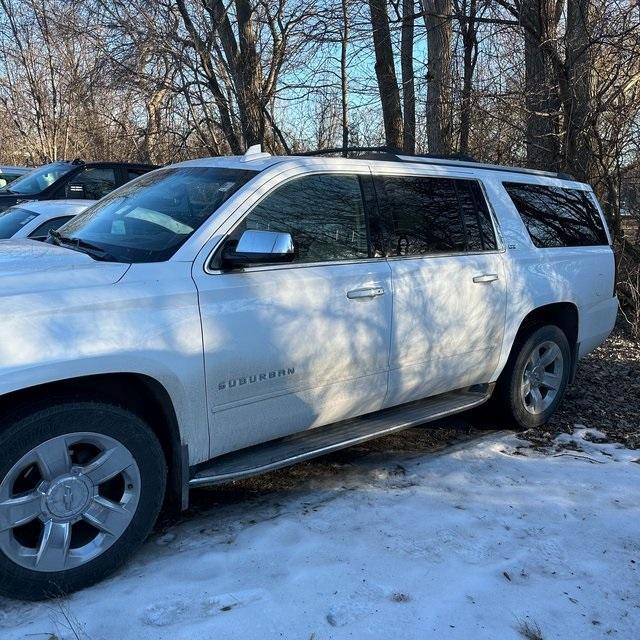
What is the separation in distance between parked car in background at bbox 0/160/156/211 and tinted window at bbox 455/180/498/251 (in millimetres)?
6217

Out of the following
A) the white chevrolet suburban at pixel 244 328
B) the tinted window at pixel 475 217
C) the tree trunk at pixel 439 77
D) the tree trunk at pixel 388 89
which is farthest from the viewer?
the tree trunk at pixel 388 89

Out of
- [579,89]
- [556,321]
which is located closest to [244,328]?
[556,321]

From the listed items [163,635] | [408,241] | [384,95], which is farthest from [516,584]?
[384,95]

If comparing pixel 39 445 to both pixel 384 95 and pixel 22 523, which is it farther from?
pixel 384 95

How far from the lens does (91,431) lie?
2715 millimetres

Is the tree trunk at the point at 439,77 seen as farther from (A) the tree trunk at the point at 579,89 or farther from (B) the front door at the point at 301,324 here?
(B) the front door at the point at 301,324

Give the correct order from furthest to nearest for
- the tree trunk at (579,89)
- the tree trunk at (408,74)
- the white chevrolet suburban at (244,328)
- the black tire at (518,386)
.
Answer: the tree trunk at (408,74), the tree trunk at (579,89), the black tire at (518,386), the white chevrolet suburban at (244,328)

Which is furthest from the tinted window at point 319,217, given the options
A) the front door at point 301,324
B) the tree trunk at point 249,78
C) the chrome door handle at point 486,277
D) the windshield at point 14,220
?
the tree trunk at point 249,78

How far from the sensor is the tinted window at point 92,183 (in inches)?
380

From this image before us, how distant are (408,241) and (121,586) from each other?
7.96 ft

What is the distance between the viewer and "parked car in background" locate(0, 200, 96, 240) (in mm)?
7059

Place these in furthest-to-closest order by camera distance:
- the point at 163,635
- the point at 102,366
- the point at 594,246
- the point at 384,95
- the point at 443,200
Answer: the point at 384,95 → the point at 594,246 → the point at 443,200 → the point at 102,366 → the point at 163,635

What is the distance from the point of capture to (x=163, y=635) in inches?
99.0

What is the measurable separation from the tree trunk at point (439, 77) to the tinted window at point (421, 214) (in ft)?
19.5
